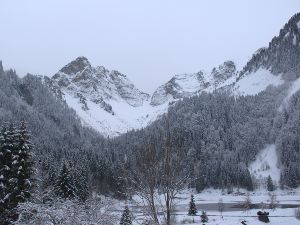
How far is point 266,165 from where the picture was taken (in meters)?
171

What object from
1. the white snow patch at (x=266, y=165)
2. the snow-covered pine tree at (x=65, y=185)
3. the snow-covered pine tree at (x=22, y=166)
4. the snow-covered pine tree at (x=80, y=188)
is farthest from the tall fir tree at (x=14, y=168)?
the white snow patch at (x=266, y=165)

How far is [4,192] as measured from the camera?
31172 millimetres

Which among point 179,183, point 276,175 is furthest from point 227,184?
point 179,183

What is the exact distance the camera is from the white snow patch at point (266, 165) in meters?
161

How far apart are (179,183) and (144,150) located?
1.70 meters

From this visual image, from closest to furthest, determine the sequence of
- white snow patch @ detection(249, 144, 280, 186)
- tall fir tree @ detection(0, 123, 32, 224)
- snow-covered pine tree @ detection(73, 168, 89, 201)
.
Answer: tall fir tree @ detection(0, 123, 32, 224), snow-covered pine tree @ detection(73, 168, 89, 201), white snow patch @ detection(249, 144, 280, 186)

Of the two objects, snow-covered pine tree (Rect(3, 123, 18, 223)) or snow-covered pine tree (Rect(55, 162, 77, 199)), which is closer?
snow-covered pine tree (Rect(3, 123, 18, 223))

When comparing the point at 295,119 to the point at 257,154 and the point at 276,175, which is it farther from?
the point at 276,175

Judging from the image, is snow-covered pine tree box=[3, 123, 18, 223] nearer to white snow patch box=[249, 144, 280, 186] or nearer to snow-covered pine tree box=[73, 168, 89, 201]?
snow-covered pine tree box=[73, 168, 89, 201]

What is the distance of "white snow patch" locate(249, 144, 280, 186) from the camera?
528ft

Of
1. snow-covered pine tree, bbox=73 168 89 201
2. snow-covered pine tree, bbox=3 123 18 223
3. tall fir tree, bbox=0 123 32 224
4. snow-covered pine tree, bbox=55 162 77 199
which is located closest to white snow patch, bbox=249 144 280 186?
snow-covered pine tree, bbox=73 168 89 201

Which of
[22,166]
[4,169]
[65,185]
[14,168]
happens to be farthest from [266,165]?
[4,169]

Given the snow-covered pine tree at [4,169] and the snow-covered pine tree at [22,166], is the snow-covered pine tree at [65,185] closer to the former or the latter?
the snow-covered pine tree at [22,166]

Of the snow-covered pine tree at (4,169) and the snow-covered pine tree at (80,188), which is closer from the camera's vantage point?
the snow-covered pine tree at (4,169)
